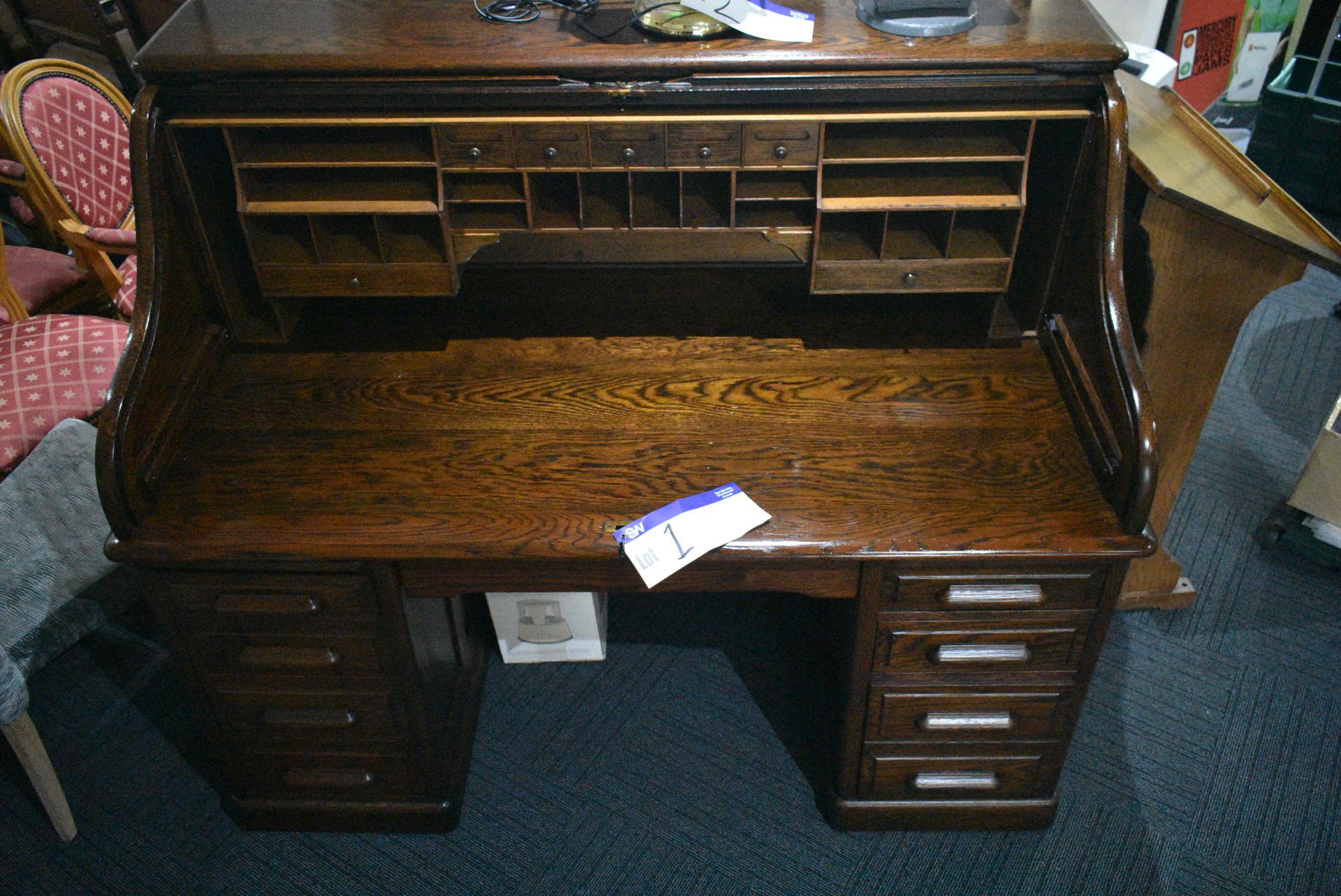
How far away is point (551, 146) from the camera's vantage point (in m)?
1.56

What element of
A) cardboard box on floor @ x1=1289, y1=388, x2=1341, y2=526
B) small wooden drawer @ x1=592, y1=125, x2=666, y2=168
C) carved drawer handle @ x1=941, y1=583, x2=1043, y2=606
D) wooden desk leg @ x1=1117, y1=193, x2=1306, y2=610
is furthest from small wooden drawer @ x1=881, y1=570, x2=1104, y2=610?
cardboard box on floor @ x1=1289, y1=388, x2=1341, y2=526

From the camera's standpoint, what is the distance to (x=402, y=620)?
65.4 inches

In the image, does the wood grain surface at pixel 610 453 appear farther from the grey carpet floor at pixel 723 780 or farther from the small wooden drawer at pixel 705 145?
the grey carpet floor at pixel 723 780

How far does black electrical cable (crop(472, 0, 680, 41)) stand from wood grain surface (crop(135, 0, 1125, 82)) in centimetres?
2

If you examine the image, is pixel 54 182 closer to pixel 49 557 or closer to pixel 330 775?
pixel 49 557

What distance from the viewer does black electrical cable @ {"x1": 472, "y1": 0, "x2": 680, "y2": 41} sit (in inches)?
62.2

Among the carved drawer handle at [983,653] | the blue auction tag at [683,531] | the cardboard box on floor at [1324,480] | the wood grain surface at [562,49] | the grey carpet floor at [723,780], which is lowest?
the grey carpet floor at [723,780]

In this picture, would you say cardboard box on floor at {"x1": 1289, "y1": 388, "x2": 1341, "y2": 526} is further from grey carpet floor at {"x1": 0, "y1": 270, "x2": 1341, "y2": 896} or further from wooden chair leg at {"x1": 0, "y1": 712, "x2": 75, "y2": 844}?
wooden chair leg at {"x1": 0, "y1": 712, "x2": 75, "y2": 844}

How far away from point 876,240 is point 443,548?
82 centimetres

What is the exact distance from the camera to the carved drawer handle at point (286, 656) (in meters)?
1.71

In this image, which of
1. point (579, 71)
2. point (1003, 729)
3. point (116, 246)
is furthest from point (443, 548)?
point (116, 246)

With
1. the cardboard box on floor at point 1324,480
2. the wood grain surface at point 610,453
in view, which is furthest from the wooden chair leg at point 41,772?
the cardboard box on floor at point 1324,480

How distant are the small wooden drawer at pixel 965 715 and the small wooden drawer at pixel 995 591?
0.66 feet

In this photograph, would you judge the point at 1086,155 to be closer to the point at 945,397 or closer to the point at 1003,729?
the point at 945,397
